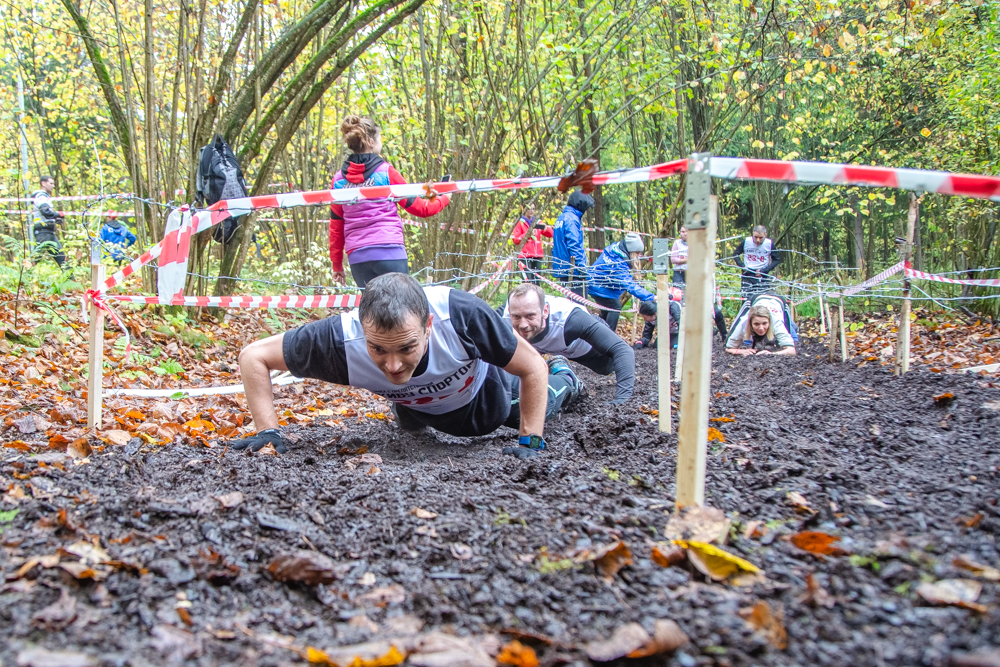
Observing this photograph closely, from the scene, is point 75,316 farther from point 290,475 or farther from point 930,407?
point 930,407

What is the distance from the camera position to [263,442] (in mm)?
3297

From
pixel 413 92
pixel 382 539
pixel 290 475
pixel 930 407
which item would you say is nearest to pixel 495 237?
pixel 413 92

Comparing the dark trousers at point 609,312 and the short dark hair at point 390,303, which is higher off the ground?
the short dark hair at point 390,303

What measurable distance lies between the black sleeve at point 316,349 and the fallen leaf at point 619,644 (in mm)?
2047

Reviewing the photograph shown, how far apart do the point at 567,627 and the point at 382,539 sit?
2.40 feet

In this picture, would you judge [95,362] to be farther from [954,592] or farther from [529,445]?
[954,592]

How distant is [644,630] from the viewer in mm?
1496

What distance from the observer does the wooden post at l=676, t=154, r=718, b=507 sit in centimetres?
196

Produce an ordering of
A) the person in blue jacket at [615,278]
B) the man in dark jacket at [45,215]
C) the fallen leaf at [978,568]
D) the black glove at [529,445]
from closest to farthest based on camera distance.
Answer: the fallen leaf at [978,568]
the black glove at [529,445]
the person in blue jacket at [615,278]
the man in dark jacket at [45,215]

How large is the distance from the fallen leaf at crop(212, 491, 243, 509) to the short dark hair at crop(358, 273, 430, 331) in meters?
0.83

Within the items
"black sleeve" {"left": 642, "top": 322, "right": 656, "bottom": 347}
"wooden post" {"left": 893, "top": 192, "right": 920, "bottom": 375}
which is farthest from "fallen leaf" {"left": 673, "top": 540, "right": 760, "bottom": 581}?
"black sleeve" {"left": 642, "top": 322, "right": 656, "bottom": 347}

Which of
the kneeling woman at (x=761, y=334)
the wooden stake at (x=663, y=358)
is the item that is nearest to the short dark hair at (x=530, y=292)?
the wooden stake at (x=663, y=358)

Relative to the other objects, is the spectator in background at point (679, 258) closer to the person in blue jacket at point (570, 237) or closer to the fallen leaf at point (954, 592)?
the person in blue jacket at point (570, 237)

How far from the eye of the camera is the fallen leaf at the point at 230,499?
2277 millimetres
